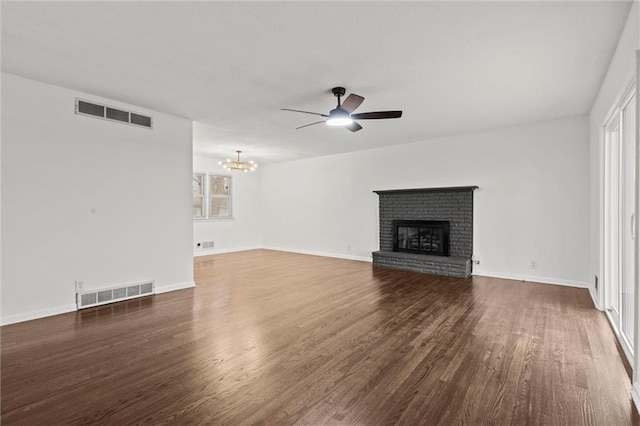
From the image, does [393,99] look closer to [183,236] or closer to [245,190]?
[183,236]

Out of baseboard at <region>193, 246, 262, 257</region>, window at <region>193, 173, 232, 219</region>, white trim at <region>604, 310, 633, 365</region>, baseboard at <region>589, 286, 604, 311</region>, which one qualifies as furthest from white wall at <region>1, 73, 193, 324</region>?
baseboard at <region>589, 286, 604, 311</region>

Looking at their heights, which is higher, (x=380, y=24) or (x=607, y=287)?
(x=380, y=24)

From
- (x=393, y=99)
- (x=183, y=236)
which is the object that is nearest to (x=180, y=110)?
(x=183, y=236)

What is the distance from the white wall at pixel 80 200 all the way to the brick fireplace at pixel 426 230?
161 inches

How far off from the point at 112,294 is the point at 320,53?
4.01 metres

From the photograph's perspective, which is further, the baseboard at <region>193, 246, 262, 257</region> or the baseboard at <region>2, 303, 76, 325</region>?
the baseboard at <region>193, 246, 262, 257</region>

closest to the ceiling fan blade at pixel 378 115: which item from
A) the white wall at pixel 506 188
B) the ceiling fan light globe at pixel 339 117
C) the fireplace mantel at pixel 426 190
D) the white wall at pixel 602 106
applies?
the ceiling fan light globe at pixel 339 117

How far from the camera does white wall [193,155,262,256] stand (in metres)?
8.49

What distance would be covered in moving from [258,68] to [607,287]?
4.67 m

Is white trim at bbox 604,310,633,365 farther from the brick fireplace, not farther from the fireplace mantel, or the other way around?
the fireplace mantel

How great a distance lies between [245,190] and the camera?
9562 mm

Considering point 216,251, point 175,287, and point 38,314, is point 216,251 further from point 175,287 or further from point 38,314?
point 38,314

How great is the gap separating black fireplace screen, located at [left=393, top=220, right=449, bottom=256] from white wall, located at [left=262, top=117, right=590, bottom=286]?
22.4 inches

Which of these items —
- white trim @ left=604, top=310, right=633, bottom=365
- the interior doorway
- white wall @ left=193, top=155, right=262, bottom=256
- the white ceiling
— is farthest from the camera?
white wall @ left=193, top=155, right=262, bottom=256
